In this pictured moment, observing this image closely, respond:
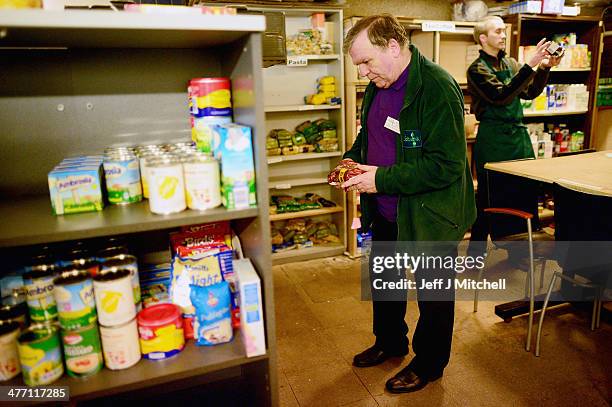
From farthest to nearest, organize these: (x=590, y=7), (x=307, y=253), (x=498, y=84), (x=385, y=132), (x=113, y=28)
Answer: (x=590, y=7)
(x=307, y=253)
(x=498, y=84)
(x=385, y=132)
(x=113, y=28)

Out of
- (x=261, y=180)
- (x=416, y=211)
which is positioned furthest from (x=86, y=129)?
(x=416, y=211)

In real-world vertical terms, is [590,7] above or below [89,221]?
above

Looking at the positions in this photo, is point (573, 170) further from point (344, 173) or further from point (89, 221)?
point (89, 221)

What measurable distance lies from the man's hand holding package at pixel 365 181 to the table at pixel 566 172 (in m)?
0.96

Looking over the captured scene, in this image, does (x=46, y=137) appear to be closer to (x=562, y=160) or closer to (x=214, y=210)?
(x=214, y=210)

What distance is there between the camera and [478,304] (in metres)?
3.11

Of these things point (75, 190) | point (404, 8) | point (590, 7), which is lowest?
point (75, 190)

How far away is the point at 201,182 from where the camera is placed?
1.12m

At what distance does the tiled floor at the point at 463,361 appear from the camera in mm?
2188

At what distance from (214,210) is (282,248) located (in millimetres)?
2943

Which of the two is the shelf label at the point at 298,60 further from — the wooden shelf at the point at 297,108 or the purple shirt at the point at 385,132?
the purple shirt at the point at 385,132

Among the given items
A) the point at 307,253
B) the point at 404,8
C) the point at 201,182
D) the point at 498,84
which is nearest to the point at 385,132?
the point at 201,182

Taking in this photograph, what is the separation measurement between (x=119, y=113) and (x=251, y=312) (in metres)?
0.80

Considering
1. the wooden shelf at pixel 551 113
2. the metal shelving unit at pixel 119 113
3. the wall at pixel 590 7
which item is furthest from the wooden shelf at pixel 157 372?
the wall at pixel 590 7
